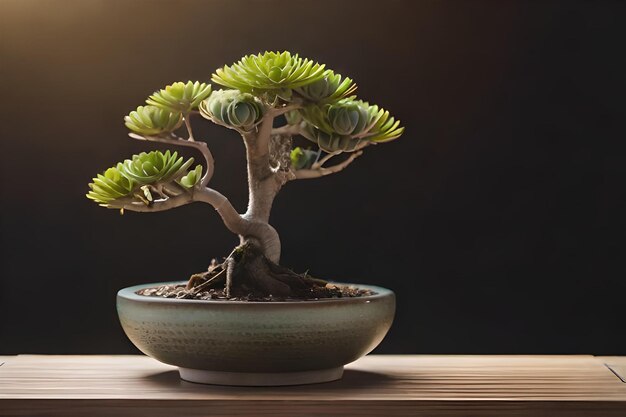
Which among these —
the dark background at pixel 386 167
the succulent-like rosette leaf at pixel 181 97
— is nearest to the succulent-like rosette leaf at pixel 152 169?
the succulent-like rosette leaf at pixel 181 97

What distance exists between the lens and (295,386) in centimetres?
112

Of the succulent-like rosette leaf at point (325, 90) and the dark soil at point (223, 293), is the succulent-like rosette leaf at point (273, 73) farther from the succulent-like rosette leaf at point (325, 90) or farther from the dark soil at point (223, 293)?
the dark soil at point (223, 293)

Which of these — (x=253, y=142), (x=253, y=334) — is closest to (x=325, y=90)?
(x=253, y=142)

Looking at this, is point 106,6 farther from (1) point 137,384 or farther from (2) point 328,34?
(1) point 137,384

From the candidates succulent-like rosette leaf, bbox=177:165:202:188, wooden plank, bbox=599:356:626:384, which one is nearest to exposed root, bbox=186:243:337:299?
succulent-like rosette leaf, bbox=177:165:202:188

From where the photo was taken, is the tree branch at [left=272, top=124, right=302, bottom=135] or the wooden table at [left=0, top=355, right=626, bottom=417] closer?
the wooden table at [left=0, top=355, right=626, bottom=417]

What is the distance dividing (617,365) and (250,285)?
56 cm

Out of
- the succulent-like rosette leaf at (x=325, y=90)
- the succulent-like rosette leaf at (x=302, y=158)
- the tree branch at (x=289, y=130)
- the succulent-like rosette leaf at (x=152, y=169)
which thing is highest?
the succulent-like rosette leaf at (x=325, y=90)

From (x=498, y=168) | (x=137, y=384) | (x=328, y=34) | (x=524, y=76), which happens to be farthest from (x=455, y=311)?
(x=137, y=384)

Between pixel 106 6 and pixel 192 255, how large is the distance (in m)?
0.50

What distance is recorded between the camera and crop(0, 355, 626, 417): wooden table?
3.35ft

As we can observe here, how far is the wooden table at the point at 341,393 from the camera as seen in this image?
3.35 ft

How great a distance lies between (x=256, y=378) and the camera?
43.9 inches

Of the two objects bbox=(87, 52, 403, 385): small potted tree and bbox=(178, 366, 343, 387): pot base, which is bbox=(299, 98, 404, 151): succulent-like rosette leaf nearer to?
bbox=(87, 52, 403, 385): small potted tree
